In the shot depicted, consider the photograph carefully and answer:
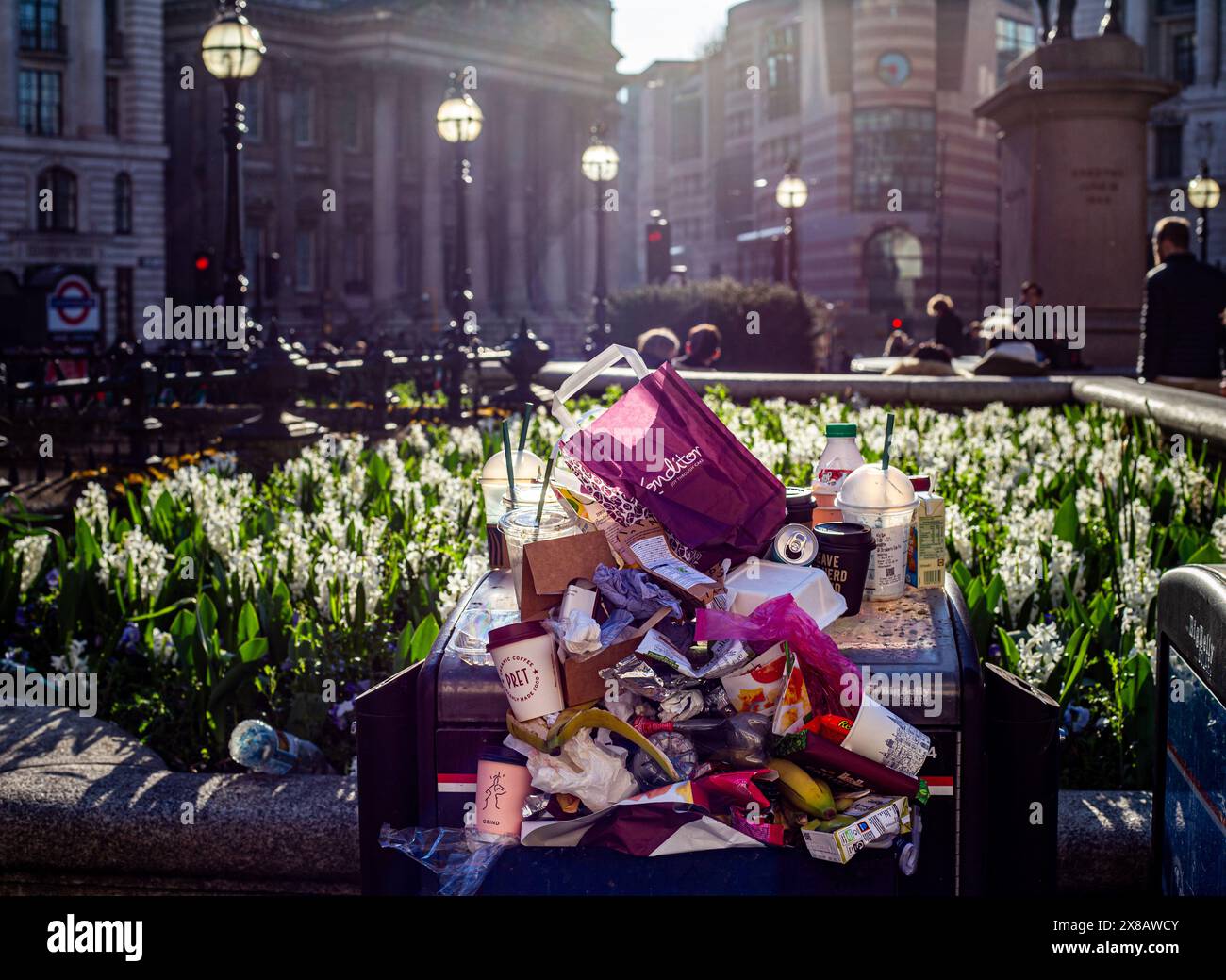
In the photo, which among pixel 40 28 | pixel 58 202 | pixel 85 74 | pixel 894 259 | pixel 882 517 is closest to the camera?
pixel 882 517

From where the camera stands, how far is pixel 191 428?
1711 centimetres

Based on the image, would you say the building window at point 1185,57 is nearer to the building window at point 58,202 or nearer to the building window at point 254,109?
the building window at point 254,109

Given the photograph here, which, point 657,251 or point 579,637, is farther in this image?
point 657,251

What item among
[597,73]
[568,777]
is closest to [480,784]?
[568,777]

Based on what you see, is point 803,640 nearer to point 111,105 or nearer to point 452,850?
point 452,850

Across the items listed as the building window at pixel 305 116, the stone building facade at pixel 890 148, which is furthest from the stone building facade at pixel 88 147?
the stone building facade at pixel 890 148

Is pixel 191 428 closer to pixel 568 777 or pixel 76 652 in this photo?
pixel 76 652

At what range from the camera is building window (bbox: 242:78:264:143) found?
236ft

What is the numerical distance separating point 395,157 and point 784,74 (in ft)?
90.2

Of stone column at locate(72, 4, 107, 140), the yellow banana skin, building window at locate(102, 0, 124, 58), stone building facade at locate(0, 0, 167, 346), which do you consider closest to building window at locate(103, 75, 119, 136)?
stone building facade at locate(0, 0, 167, 346)

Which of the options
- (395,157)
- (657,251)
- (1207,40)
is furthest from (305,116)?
(1207,40)

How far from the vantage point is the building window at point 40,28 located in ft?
192

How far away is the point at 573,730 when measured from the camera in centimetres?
282
